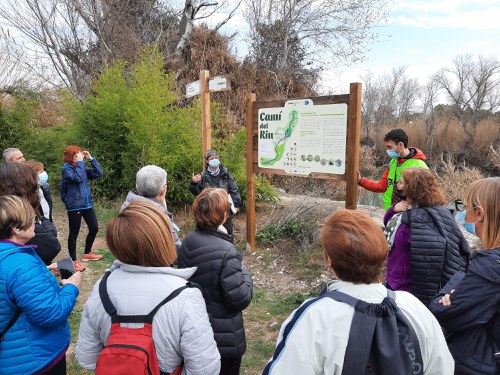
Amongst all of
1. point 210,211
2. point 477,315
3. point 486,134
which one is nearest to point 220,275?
point 210,211

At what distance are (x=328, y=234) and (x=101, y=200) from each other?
27.6 feet

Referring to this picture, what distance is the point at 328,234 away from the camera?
139 cm

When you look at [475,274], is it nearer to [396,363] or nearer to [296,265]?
[396,363]

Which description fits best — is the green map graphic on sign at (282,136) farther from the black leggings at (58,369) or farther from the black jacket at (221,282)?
the black leggings at (58,369)

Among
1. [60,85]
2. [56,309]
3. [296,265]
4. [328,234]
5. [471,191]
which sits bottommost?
[296,265]

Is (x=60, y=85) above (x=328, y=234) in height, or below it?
above

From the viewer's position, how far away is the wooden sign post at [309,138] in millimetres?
4207

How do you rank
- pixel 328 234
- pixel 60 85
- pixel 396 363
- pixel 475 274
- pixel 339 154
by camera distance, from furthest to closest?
pixel 60 85
pixel 339 154
pixel 475 274
pixel 328 234
pixel 396 363

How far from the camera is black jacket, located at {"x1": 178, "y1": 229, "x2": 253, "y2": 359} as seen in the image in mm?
2121

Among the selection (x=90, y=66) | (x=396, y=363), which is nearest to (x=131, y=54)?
(x=90, y=66)

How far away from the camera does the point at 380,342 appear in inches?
45.6

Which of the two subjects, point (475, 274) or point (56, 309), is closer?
point (475, 274)

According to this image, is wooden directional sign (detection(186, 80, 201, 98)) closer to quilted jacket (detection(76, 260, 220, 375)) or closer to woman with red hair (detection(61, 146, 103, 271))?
woman with red hair (detection(61, 146, 103, 271))

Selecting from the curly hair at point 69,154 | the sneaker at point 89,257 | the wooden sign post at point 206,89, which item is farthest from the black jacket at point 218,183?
the sneaker at point 89,257
